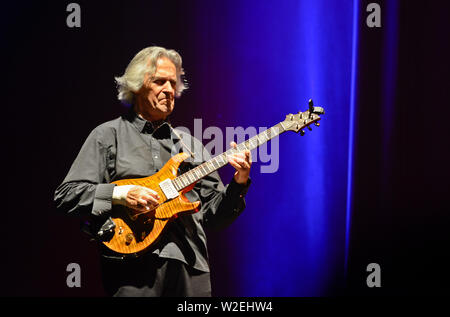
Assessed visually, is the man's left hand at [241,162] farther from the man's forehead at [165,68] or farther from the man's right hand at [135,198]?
the man's forehead at [165,68]

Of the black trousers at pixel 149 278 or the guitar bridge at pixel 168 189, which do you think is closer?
the black trousers at pixel 149 278

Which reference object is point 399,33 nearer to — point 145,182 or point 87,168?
point 145,182

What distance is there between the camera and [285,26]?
281 centimetres

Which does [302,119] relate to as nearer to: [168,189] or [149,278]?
[168,189]

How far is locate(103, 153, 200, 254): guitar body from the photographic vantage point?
189 cm

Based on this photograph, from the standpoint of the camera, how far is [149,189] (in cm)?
195

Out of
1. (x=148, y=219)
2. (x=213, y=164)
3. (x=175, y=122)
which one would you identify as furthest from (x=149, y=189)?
(x=175, y=122)

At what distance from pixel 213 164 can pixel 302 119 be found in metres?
0.51

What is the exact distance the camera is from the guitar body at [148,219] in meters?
1.89

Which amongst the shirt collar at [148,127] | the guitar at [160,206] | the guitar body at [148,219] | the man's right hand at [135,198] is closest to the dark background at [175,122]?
the shirt collar at [148,127]
